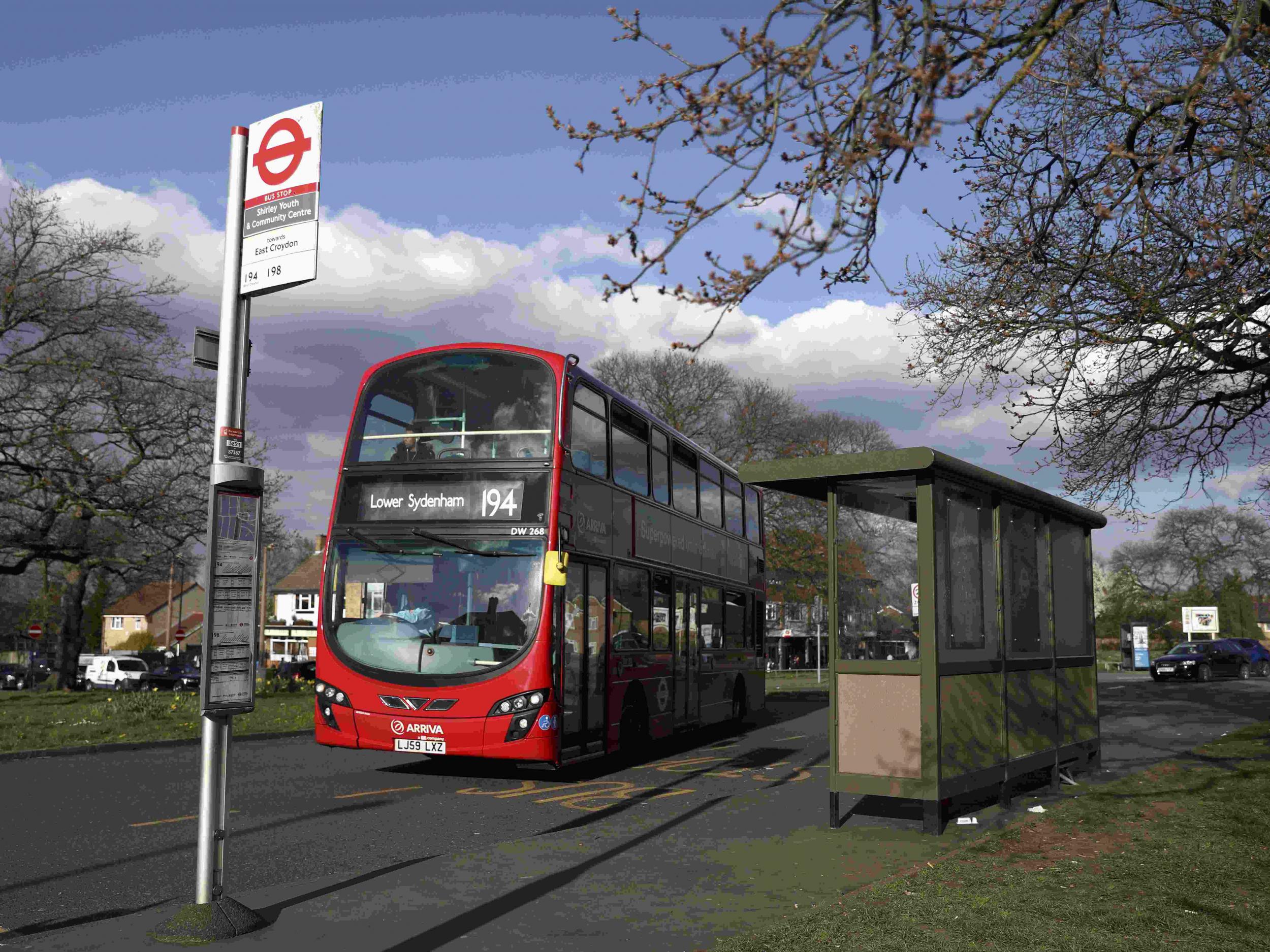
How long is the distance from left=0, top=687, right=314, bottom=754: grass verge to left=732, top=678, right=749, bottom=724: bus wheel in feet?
23.7

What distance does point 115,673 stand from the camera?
5506cm

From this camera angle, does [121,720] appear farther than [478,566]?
Yes

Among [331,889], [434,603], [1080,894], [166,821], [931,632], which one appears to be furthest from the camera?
[434,603]

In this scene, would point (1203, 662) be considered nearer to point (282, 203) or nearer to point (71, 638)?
point (71, 638)

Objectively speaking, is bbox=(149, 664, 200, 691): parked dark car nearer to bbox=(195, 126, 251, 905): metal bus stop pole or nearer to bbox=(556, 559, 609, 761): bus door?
bbox=(556, 559, 609, 761): bus door

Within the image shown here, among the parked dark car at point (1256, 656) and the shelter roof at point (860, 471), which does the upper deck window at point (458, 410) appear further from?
the parked dark car at point (1256, 656)

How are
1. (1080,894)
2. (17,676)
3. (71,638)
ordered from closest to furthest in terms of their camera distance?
1. (1080,894)
2. (71,638)
3. (17,676)

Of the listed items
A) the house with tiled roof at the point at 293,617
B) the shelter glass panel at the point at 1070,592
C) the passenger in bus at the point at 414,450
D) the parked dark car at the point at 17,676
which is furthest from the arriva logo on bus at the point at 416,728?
the house with tiled roof at the point at 293,617

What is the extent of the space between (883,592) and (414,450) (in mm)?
5799

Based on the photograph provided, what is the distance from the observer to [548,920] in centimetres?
613

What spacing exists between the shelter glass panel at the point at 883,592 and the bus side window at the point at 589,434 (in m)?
3.63

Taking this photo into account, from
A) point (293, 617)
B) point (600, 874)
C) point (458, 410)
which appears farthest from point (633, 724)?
point (293, 617)

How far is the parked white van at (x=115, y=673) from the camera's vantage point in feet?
177

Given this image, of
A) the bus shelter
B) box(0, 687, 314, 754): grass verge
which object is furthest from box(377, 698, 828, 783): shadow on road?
the bus shelter
